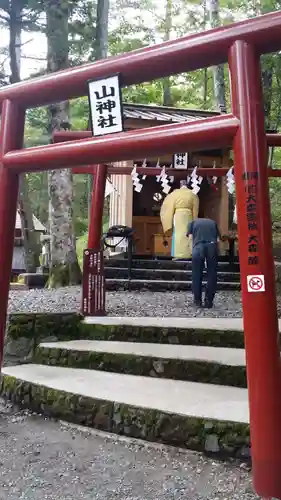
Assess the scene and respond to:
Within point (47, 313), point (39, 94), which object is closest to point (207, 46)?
point (39, 94)

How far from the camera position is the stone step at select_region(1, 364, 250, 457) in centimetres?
296

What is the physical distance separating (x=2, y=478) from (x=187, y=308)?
4.31 meters

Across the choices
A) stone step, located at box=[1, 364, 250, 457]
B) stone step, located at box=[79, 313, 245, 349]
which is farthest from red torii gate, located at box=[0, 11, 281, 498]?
stone step, located at box=[79, 313, 245, 349]

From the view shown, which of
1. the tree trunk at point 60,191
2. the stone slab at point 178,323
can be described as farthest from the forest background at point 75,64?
the stone slab at point 178,323

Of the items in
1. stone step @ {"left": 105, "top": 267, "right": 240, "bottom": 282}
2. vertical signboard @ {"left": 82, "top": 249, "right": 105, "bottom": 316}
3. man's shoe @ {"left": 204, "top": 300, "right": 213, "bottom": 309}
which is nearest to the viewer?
vertical signboard @ {"left": 82, "top": 249, "right": 105, "bottom": 316}

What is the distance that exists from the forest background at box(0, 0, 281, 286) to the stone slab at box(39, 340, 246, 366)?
4.31 meters

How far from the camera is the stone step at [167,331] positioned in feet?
14.5

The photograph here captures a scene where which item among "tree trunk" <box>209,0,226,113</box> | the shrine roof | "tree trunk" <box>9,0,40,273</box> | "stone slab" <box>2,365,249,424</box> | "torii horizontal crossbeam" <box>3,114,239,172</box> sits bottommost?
"stone slab" <box>2,365,249,424</box>

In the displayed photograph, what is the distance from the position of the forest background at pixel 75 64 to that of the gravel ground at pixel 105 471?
18.9ft

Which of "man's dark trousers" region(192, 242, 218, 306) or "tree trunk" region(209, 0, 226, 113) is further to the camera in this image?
"tree trunk" region(209, 0, 226, 113)

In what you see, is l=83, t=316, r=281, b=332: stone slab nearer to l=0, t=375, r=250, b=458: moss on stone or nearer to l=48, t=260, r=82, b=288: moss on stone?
l=0, t=375, r=250, b=458: moss on stone

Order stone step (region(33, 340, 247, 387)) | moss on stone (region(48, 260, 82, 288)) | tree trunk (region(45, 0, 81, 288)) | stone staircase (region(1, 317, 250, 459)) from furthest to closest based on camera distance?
moss on stone (region(48, 260, 82, 288)) → tree trunk (region(45, 0, 81, 288)) → stone step (region(33, 340, 247, 387)) → stone staircase (region(1, 317, 250, 459))

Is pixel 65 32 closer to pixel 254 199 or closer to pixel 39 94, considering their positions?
pixel 39 94

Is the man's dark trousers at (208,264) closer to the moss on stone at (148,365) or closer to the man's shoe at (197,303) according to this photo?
the man's shoe at (197,303)
